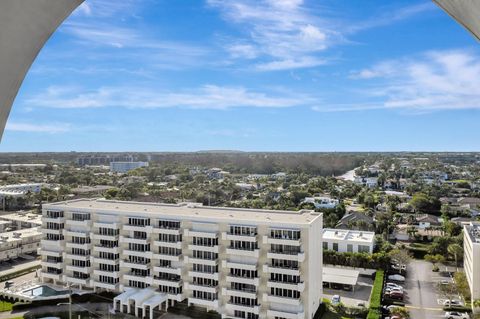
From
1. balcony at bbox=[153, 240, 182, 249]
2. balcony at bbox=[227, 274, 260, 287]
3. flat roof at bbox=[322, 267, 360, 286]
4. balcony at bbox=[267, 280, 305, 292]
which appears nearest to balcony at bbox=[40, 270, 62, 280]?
balcony at bbox=[153, 240, 182, 249]

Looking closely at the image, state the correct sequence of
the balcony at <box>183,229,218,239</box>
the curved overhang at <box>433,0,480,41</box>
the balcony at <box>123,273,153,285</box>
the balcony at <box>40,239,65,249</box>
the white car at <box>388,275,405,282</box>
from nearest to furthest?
1. the curved overhang at <box>433,0,480,41</box>
2. the balcony at <box>183,229,218,239</box>
3. the balcony at <box>123,273,153,285</box>
4. the balcony at <box>40,239,65,249</box>
5. the white car at <box>388,275,405,282</box>

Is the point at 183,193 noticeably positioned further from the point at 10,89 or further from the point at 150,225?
the point at 10,89

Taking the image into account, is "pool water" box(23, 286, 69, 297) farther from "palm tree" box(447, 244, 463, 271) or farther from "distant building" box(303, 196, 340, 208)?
"distant building" box(303, 196, 340, 208)

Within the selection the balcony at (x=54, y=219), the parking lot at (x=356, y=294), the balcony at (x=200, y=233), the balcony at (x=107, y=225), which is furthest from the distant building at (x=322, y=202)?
the balcony at (x=54, y=219)

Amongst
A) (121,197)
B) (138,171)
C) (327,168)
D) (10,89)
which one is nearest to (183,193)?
(121,197)

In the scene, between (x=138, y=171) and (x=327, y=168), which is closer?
(x=138, y=171)

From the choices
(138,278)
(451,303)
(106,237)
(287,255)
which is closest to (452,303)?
(451,303)
